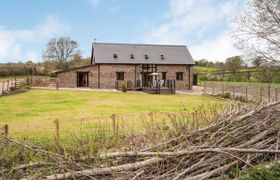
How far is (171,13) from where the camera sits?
1847cm

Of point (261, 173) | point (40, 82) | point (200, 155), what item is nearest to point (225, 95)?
point (261, 173)

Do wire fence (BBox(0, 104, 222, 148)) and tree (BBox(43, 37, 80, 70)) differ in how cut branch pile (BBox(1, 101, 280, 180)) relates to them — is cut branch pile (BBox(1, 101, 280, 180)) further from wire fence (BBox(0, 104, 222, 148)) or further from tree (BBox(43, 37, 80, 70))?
tree (BBox(43, 37, 80, 70))

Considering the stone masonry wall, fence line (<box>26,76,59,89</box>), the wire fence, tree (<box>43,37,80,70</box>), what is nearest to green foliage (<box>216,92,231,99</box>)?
the stone masonry wall

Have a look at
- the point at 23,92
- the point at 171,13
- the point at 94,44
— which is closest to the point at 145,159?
the point at 171,13

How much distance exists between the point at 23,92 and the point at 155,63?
16388 millimetres

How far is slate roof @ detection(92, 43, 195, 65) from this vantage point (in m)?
39.8

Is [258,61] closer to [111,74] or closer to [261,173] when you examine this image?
[261,173]

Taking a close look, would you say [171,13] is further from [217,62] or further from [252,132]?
[217,62]

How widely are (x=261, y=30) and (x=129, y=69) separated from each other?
65.3 feet

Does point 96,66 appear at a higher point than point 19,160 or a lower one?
higher

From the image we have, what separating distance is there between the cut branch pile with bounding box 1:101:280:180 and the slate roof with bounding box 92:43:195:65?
1365 inches

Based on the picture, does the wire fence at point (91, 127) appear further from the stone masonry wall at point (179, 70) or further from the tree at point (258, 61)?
the stone masonry wall at point (179, 70)

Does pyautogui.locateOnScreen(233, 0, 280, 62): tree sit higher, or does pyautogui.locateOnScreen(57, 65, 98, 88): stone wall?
pyautogui.locateOnScreen(233, 0, 280, 62): tree

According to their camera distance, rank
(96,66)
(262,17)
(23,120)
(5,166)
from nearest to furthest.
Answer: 1. (5,166)
2. (23,120)
3. (262,17)
4. (96,66)
